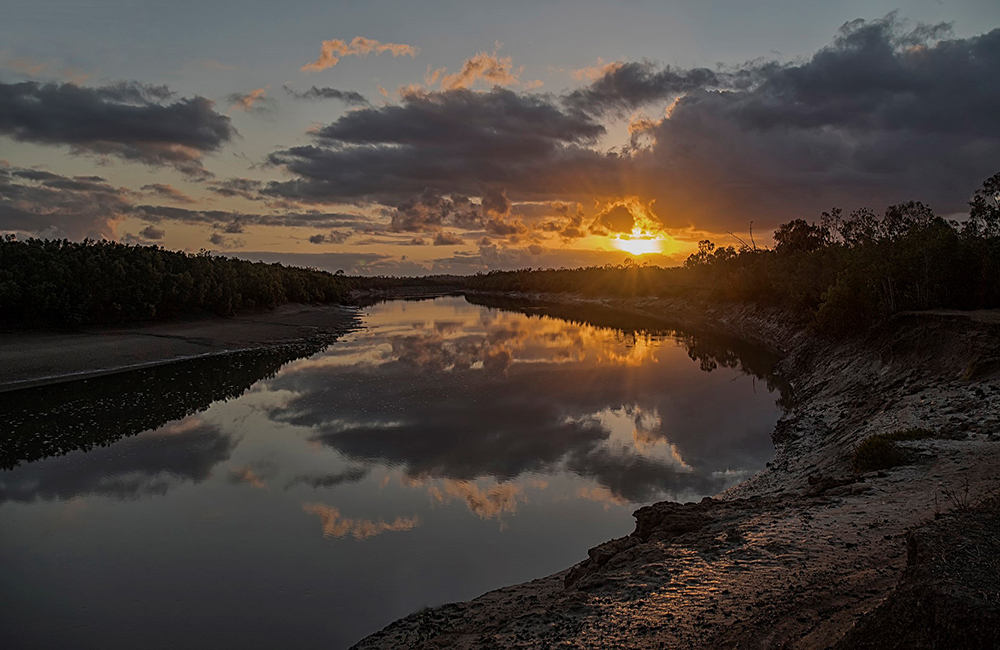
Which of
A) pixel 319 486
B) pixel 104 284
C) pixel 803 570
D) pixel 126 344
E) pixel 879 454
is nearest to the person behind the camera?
pixel 803 570

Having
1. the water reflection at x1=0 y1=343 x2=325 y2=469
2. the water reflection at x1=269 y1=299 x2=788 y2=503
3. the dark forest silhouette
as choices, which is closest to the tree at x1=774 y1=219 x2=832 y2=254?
the dark forest silhouette

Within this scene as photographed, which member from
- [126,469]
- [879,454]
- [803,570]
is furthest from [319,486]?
[879,454]

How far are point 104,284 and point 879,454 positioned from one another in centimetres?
4519

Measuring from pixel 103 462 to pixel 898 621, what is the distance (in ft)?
63.8

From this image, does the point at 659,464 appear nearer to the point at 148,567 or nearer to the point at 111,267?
the point at 148,567

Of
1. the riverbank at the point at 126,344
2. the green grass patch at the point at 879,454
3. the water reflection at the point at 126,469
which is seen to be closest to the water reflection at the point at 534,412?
the water reflection at the point at 126,469

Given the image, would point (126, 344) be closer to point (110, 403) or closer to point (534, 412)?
point (110, 403)

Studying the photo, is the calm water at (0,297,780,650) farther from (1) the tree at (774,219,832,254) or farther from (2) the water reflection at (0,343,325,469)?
(1) the tree at (774,219,832,254)

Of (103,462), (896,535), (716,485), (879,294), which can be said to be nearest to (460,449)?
(716,485)

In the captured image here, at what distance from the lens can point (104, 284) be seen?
1628 inches

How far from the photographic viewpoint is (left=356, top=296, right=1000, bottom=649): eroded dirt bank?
16.2 ft

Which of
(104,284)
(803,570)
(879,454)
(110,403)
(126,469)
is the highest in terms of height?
(104,284)

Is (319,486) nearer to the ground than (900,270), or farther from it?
nearer to the ground

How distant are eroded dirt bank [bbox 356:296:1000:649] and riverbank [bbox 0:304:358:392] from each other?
2907 centimetres
